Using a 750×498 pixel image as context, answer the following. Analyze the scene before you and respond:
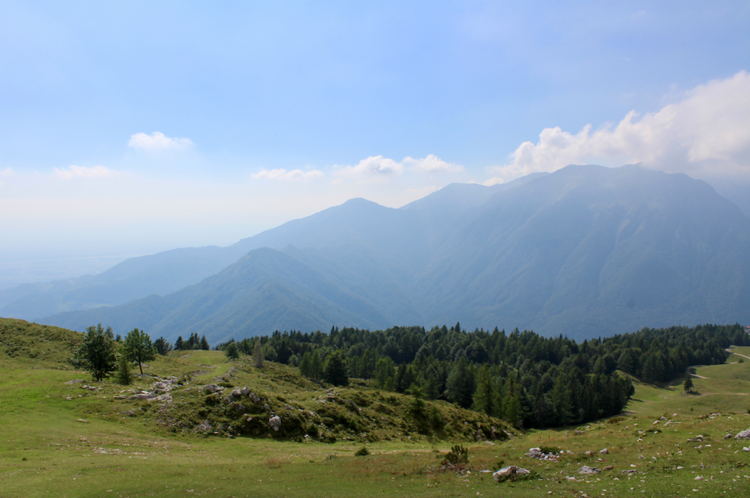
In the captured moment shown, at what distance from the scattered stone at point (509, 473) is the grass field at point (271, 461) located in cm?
66

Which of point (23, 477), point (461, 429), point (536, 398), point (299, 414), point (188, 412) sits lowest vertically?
point (536, 398)

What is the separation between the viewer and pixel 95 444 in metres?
26.8

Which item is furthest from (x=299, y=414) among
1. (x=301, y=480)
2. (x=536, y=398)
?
(x=536, y=398)

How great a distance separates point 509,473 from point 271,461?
745 inches

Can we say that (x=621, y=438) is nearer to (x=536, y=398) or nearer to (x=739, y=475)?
(x=739, y=475)

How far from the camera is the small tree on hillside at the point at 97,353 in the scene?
1838 inches

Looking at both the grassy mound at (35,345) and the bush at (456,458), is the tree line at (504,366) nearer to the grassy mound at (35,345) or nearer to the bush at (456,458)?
the bush at (456,458)

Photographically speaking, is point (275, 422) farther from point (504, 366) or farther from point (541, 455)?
point (504, 366)

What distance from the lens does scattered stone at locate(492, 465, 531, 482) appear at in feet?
67.8

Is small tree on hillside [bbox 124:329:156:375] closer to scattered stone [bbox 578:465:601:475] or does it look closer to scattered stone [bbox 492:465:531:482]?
scattered stone [bbox 492:465:531:482]

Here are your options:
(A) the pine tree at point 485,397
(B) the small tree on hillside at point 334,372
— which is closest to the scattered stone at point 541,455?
(A) the pine tree at point 485,397

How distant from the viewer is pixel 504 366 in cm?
11981

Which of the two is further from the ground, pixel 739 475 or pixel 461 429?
pixel 739 475

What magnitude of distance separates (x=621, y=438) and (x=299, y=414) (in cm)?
3409
